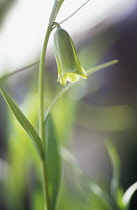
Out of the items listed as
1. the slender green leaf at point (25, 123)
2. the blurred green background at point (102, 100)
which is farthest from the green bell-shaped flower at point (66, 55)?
the blurred green background at point (102, 100)

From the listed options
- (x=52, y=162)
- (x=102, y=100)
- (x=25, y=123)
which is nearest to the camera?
(x=25, y=123)

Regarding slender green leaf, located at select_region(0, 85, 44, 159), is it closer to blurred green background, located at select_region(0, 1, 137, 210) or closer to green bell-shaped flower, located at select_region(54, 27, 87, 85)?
green bell-shaped flower, located at select_region(54, 27, 87, 85)

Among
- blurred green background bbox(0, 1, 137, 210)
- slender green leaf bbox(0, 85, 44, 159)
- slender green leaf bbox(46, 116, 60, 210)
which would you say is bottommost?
blurred green background bbox(0, 1, 137, 210)

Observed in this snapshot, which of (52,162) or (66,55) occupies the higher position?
(66,55)

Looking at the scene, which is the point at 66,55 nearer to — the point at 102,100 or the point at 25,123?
the point at 25,123

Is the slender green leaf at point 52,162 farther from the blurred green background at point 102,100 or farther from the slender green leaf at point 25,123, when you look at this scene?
the blurred green background at point 102,100

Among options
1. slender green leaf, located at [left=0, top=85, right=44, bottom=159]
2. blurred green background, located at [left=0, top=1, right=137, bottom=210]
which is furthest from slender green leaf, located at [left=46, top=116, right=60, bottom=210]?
blurred green background, located at [left=0, top=1, right=137, bottom=210]

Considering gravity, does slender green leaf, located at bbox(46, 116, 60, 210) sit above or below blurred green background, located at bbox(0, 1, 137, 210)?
above

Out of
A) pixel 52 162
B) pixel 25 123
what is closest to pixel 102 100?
pixel 52 162

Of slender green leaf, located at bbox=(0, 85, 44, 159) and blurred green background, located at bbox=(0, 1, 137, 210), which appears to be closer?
slender green leaf, located at bbox=(0, 85, 44, 159)
